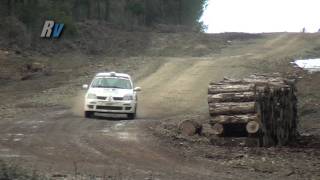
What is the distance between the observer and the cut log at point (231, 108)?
58.6 feet

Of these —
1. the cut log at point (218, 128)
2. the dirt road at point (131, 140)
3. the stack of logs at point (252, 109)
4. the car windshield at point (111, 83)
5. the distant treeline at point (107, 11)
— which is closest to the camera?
the dirt road at point (131, 140)

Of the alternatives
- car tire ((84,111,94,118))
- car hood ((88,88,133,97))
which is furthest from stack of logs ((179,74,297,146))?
car tire ((84,111,94,118))

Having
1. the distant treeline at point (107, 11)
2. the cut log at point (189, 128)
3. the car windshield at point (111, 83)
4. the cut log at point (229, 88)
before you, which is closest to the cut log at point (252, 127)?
the cut log at point (229, 88)

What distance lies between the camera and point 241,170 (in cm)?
1430

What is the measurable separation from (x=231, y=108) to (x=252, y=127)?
853 mm

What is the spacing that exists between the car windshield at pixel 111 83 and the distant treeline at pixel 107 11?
23534mm

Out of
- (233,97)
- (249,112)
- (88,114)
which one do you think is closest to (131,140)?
(233,97)

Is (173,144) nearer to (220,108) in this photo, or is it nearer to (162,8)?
(220,108)

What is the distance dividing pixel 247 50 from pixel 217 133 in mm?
33811

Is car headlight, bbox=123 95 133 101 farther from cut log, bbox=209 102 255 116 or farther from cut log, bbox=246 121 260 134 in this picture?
cut log, bbox=246 121 260 134

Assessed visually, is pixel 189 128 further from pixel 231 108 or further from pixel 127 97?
pixel 127 97

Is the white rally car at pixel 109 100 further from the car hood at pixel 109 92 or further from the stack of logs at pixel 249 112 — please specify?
the stack of logs at pixel 249 112

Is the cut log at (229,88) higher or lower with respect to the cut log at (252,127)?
higher

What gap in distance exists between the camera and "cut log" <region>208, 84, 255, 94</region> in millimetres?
18422
